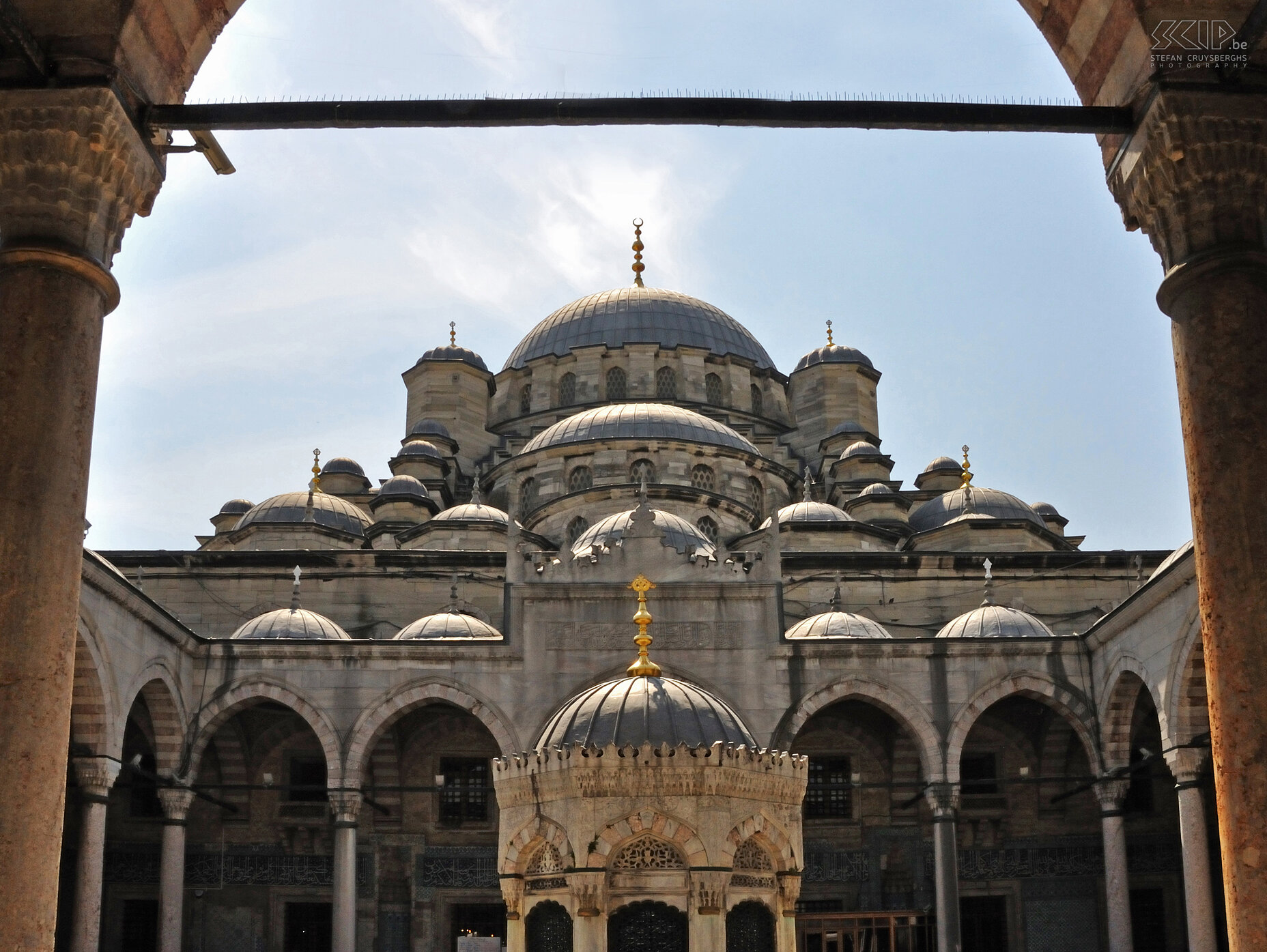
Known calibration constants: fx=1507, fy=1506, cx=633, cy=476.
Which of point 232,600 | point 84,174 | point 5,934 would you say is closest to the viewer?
point 5,934

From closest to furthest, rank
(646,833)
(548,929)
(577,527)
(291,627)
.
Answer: (646,833)
(548,929)
(291,627)
(577,527)

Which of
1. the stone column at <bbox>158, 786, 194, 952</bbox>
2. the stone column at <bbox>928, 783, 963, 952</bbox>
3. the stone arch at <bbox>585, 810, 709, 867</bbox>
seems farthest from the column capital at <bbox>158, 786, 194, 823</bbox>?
the stone arch at <bbox>585, 810, 709, 867</bbox>

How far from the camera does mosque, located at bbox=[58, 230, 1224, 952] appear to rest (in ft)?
69.9

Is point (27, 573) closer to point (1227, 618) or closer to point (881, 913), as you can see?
point (1227, 618)

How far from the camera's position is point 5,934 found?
18.3ft

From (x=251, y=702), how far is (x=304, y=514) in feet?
27.4

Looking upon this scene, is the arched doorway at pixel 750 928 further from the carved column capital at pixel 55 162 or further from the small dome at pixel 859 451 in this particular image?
the small dome at pixel 859 451

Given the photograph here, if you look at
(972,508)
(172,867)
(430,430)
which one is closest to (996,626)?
(972,508)

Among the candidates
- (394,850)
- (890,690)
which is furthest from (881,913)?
(394,850)

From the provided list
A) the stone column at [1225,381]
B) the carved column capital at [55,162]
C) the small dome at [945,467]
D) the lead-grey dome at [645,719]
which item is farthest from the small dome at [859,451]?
the carved column capital at [55,162]

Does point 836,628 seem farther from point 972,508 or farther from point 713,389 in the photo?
point 713,389

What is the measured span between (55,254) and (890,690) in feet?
58.2

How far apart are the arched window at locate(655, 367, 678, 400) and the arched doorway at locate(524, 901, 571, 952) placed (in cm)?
2792

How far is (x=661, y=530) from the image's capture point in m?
23.4
